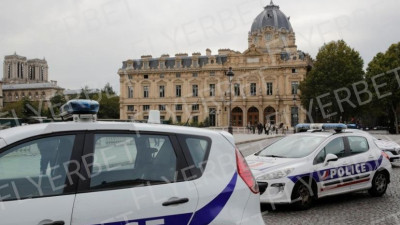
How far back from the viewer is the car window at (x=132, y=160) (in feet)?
13.0

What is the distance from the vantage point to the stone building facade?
80.1 metres

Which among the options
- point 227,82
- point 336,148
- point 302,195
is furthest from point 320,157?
point 227,82

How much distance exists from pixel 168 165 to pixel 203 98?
79.9 metres

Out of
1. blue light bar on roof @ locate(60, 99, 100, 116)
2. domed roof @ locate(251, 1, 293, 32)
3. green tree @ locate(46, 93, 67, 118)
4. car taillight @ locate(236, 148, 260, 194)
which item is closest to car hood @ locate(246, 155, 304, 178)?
green tree @ locate(46, 93, 67, 118)

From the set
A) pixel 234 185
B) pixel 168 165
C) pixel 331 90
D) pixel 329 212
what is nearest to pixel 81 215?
pixel 168 165

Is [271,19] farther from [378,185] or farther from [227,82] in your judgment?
[378,185]

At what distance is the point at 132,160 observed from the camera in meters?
4.16

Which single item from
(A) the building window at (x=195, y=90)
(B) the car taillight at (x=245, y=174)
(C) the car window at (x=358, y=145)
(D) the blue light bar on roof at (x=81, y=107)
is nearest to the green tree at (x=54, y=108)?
Result: (D) the blue light bar on roof at (x=81, y=107)

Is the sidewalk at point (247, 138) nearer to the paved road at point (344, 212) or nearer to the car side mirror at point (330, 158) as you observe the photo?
the paved road at point (344, 212)

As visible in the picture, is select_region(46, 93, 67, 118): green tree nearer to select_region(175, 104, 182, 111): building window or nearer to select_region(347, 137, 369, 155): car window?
select_region(347, 137, 369, 155): car window

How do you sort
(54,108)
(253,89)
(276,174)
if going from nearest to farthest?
(276,174) → (54,108) → (253,89)

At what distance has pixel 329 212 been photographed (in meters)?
8.62

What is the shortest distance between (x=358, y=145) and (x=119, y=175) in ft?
24.2

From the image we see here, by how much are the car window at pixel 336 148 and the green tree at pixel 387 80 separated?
45748 millimetres
